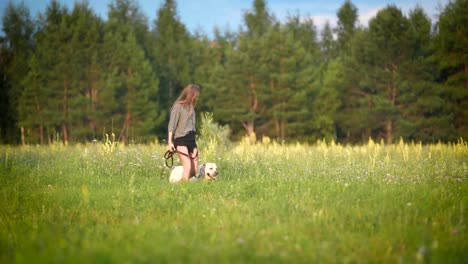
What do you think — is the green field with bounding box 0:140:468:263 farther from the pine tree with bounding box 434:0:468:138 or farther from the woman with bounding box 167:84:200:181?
the pine tree with bounding box 434:0:468:138

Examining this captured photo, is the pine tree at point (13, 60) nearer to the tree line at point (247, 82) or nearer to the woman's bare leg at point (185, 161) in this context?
the tree line at point (247, 82)

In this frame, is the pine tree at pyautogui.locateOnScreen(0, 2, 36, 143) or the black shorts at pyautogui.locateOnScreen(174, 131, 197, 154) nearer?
the black shorts at pyautogui.locateOnScreen(174, 131, 197, 154)

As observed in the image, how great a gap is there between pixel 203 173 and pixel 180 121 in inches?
46.9

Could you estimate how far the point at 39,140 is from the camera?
35469 millimetres

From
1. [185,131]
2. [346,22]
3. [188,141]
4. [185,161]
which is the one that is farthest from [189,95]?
[346,22]

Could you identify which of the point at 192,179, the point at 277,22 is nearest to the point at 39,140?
the point at 277,22

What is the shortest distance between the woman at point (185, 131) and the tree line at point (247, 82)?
2136 centimetres

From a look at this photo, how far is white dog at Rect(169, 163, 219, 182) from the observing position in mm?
9484

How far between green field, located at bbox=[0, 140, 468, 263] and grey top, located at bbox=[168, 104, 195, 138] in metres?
1.10

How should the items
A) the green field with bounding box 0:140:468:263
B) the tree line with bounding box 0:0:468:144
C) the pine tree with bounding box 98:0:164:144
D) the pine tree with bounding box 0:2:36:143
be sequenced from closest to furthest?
the green field with bounding box 0:140:468:263
the tree line with bounding box 0:0:468:144
the pine tree with bounding box 98:0:164:144
the pine tree with bounding box 0:2:36:143

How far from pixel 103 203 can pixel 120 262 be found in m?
3.58

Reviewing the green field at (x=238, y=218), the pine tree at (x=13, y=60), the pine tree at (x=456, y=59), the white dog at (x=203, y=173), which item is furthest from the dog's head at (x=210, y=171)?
the pine tree at (x=13, y=60)

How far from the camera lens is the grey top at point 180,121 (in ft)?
31.0

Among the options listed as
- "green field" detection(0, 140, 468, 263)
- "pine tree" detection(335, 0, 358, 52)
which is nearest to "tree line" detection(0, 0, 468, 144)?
"pine tree" detection(335, 0, 358, 52)
